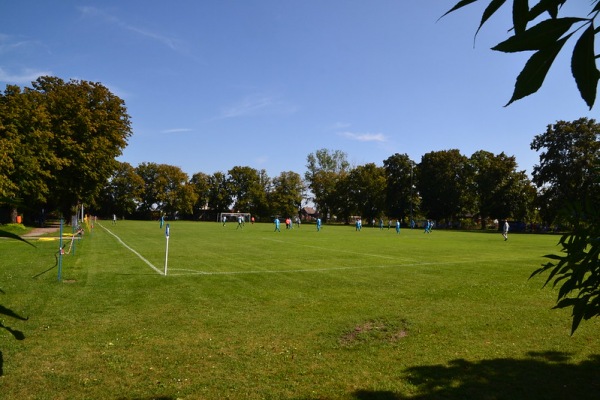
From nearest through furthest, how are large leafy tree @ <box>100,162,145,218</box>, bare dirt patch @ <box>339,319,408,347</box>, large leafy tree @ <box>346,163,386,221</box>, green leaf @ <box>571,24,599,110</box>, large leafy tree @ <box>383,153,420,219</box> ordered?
green leaf @ <box>571,24,599,110</box>
bare dirt patch @ <box>339,319,408,347</box>
large leafy tree @ <box>383,153,420,219</box>
large leafy tree @ <box>346,163,386,221</box>
large leafy tree @ <box>100,162,145,218</box>

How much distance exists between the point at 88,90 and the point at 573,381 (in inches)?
1957

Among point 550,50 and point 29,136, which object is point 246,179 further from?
point 550,50

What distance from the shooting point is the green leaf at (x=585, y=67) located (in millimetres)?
946

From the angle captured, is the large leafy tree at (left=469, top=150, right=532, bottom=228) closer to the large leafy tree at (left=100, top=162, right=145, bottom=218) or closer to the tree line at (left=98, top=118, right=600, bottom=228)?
the tree line at (left=98, top=118, right=600, bottom=228)

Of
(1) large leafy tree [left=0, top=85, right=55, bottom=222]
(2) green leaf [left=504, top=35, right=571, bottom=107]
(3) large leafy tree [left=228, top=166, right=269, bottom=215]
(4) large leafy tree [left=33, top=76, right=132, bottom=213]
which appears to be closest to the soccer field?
(2) green leaf [left=504, top=35, right=571, bottom=107]

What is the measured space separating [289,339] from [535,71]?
664 cm

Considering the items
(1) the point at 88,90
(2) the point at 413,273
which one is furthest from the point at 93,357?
(1) the point at 88,90

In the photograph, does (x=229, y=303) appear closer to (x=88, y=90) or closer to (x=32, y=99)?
(x=32, y=99)

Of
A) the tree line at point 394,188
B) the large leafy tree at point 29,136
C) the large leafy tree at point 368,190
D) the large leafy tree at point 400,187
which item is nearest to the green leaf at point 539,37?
the large leafy tree at point 29,136

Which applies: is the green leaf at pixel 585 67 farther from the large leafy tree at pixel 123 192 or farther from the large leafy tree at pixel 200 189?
the large leafy tree at pixel 200 189

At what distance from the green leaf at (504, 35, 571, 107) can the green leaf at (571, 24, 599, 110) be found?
0.03m

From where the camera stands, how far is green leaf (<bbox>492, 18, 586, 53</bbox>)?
97 centimetres

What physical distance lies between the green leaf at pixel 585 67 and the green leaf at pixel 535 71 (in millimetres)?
34

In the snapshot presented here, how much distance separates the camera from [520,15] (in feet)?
3.59
